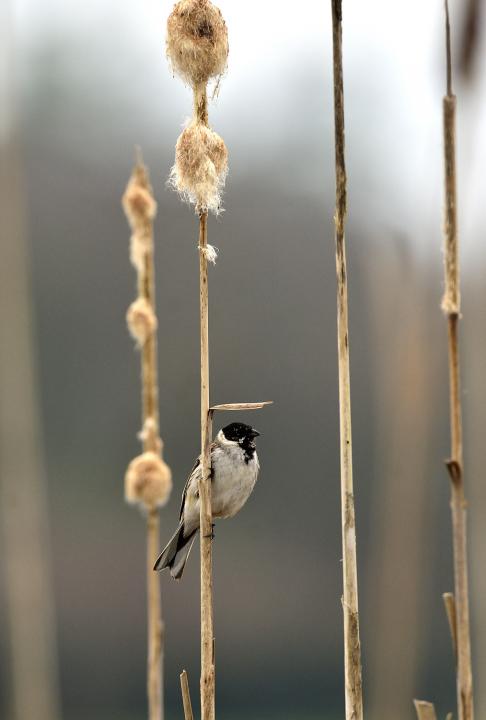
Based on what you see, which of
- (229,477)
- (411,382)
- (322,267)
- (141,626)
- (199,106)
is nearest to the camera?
(199,106)

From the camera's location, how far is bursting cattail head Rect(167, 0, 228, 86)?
2.12 metres

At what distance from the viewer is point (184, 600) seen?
1249 centimetres

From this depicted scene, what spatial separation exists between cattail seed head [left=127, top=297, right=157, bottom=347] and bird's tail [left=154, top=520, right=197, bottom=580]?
58.0 inches

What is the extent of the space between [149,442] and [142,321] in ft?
0.73

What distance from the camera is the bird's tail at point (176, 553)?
327 centimetres

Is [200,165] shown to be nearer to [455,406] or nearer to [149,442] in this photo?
[149,442]

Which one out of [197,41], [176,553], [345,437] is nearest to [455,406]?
[345,437]

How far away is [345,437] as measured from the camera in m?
1.87

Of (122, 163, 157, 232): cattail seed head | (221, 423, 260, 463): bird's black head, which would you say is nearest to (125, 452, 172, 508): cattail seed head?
(122, 163, 157, 232): cattail seed head

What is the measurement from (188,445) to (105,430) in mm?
1578

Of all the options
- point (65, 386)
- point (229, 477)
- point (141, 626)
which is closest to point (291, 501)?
point (141, 626)

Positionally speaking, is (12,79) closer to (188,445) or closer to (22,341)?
(22,341)

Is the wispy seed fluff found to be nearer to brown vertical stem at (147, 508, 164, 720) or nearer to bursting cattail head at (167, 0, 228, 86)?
bursting cattail head at (167, 0, 228, 86)

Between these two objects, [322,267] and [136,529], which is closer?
[136,529]
